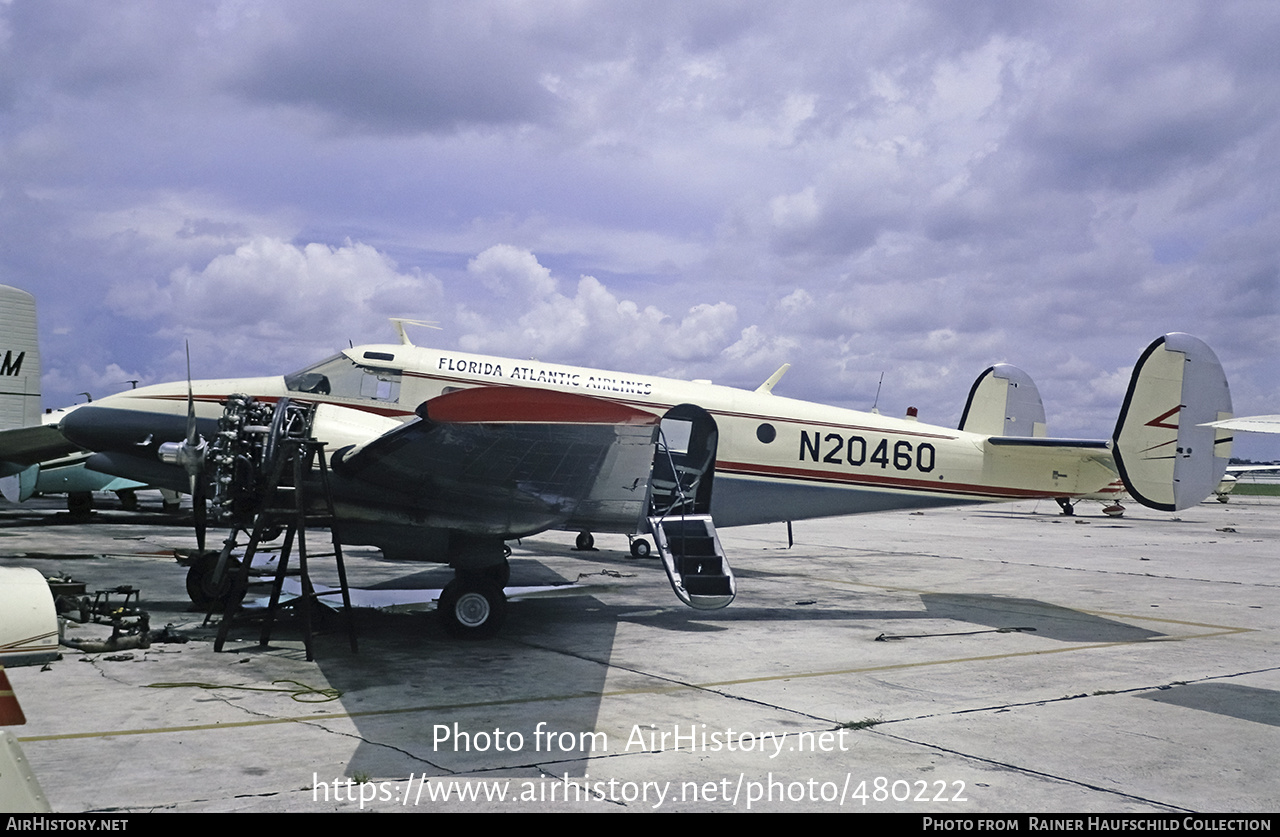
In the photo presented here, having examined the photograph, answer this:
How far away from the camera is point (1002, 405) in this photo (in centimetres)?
2511

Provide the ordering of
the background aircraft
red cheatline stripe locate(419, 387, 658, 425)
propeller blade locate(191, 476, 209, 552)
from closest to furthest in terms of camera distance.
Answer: red cheatline stripe locate(419, 387, 658, 425), propeller blade locate(191, 476, 209, 552), the background aircraft

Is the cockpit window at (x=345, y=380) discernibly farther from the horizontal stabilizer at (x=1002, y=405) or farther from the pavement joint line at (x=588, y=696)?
the horizontal stabilizer at (x=1002, y=405)

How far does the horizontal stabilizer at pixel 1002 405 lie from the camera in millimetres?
25062

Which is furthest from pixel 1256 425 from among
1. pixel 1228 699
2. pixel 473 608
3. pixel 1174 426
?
pixel 473 608

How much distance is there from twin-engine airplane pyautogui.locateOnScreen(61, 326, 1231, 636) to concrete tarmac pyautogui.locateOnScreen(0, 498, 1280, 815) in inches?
50.3

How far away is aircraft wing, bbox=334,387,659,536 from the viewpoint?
781 cm

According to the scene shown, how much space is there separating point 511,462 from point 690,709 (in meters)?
3.12

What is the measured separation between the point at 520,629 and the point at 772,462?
5.35 metres

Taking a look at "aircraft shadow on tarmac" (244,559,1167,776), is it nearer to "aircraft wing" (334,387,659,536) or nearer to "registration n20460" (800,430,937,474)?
"aircraft wing" (334,387,659,536)

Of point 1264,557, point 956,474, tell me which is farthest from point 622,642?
point 1264,557

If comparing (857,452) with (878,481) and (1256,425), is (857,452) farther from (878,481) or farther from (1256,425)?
(1256,425)

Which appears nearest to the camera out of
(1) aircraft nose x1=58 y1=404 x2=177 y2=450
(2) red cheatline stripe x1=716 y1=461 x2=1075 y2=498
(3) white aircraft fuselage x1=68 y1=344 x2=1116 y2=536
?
(1) aircraft nose x1=58 y1=404 x2=177 y2=450

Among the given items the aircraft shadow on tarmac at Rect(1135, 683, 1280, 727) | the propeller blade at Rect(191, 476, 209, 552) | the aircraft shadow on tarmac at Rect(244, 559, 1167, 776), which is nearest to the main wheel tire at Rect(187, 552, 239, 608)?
the propeller blade at Rect(191, 476, 209, 552)

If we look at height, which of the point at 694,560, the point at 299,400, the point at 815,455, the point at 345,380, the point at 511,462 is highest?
the point at 345,380
